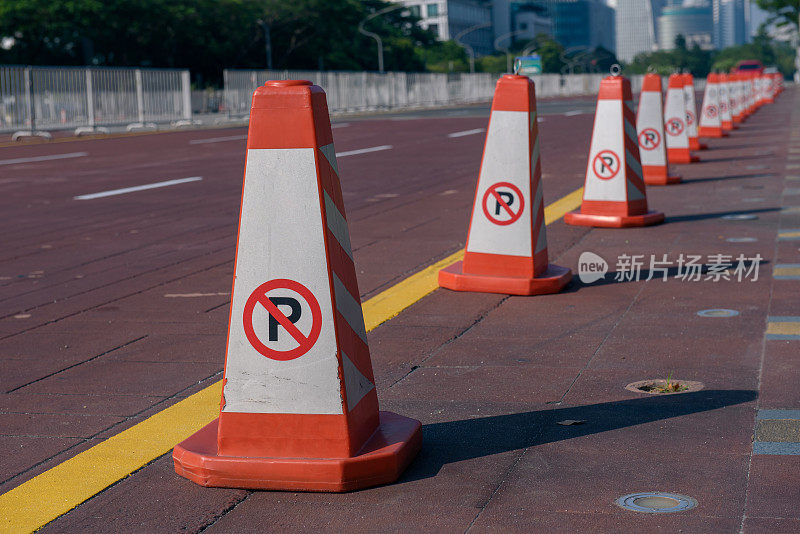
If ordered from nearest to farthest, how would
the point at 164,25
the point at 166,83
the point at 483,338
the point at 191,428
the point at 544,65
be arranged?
the point at 191,428 → the point at 483,338 → the point at 166,83 → the point at 164,25 → the point at 544,65

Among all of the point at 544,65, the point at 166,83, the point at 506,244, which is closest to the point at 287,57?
the point at 166,83

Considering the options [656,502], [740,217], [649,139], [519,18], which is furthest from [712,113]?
[519,18]

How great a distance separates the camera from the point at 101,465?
344 centimetres

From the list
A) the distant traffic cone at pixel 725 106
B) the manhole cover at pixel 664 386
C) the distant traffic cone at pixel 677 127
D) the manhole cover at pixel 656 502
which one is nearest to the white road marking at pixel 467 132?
the distant traffic cone at pixel 725 106

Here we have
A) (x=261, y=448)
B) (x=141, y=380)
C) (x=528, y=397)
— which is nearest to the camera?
(x=261, y=448)

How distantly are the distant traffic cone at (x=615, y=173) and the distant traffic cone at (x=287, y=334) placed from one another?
18.2 ft

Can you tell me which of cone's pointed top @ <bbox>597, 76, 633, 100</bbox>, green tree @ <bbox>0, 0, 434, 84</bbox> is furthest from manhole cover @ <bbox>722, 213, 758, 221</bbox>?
green tree @ <bbox>0, 0, 434, 84</bbox>

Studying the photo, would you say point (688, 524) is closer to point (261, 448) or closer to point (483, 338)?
point (261, 448)

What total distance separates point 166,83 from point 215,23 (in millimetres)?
33327

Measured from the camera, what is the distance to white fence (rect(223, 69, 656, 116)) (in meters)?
42.8

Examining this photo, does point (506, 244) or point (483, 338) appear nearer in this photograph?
point (483, 338)

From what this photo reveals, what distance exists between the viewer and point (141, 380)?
446 centimetres

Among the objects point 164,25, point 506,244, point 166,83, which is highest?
point 164,25

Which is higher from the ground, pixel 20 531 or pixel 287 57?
pixel 287 57
